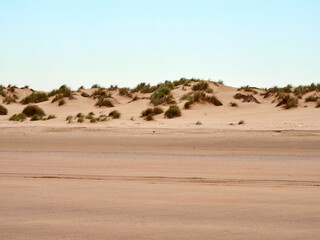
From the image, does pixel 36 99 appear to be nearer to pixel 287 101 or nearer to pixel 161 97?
pixel 161 97

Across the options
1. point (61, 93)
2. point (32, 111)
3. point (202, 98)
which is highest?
point (61, 93)

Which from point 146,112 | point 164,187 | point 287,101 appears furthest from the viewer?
point 287,101

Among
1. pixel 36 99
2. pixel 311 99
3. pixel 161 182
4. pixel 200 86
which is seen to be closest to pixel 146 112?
pixel 311 99

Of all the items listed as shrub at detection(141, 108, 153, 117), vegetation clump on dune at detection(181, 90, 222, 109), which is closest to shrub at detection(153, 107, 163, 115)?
shrub at detection(141, 108, 153, 117)

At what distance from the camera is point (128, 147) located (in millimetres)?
15766

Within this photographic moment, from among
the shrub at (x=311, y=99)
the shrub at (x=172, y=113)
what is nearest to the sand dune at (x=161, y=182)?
the shrub at (x=172, y=113)

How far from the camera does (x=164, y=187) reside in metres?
8.76

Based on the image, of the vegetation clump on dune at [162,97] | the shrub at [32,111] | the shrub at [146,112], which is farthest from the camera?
the vegetation clump on dune at [162,97]

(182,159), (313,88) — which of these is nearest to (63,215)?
(182,159)

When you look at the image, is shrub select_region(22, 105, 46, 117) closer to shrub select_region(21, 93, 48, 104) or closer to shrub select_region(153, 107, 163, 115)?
shrub select_region(153, 107, 163, 115)

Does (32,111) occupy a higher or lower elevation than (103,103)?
lower

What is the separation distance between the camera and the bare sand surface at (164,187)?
6.21 metres

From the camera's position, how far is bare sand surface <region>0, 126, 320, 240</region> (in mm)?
6215

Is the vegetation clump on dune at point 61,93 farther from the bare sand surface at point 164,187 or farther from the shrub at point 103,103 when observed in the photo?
the bare sand surface at point 164,187
